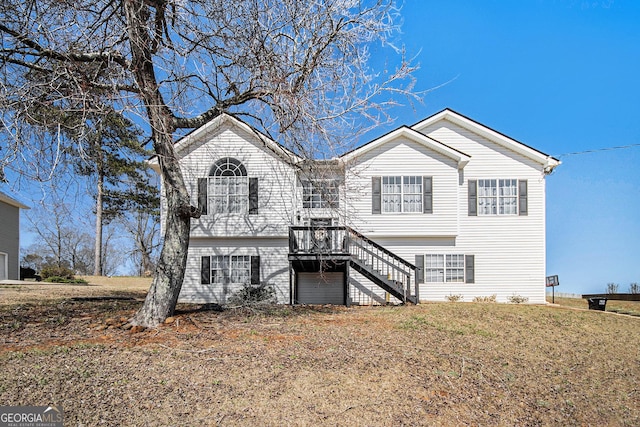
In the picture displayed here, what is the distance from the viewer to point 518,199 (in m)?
18.7

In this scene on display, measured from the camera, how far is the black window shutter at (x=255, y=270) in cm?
1761

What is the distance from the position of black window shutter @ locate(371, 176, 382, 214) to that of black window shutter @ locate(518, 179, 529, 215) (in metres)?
5.27

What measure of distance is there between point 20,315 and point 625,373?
41.5ft

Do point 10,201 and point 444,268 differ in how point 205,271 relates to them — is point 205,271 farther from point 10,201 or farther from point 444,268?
point 10,201

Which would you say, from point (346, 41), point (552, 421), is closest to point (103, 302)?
point (346, 41)

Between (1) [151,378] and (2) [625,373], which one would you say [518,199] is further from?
(1) [151,378]

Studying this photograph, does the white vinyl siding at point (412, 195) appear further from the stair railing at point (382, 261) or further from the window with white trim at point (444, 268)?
the window with white trim at point (444, 268)

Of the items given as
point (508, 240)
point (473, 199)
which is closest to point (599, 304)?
point (508, 240)

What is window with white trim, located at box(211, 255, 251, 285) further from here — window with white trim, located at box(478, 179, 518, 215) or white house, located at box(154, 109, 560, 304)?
window with white trim, located at box(478, 179, 518, 215)

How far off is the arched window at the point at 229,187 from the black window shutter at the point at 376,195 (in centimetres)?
441

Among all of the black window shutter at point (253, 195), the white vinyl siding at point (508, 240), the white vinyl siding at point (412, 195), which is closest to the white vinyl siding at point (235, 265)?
the black window shutter at point (253, 195)

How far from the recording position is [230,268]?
1777 cm

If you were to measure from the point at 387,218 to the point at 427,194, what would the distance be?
1645mm

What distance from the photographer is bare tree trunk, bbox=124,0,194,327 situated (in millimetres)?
9531
